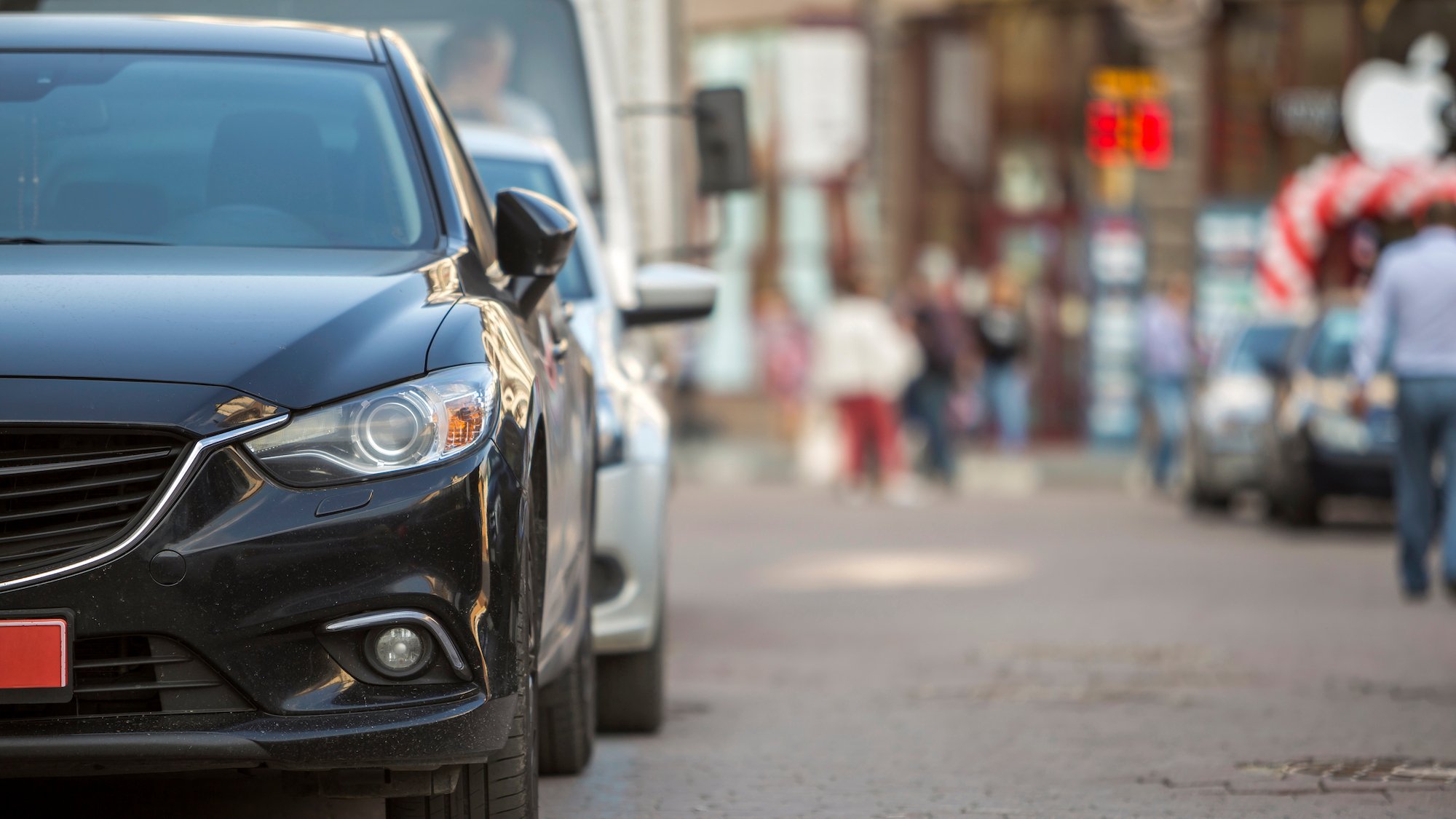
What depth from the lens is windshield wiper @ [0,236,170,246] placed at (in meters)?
4.71

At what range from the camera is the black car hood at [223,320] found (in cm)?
400

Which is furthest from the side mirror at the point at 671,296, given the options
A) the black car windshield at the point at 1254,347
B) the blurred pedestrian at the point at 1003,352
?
the blurred pedestrian at the point at 1003,352

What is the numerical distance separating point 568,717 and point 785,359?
22808 mm

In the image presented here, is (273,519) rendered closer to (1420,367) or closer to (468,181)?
(468,181)

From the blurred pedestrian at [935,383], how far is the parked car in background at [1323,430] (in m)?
4.57

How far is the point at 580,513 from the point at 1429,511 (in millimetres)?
6657

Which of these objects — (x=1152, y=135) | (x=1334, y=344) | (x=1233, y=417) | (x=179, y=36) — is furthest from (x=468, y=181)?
(x=1152, y=135)

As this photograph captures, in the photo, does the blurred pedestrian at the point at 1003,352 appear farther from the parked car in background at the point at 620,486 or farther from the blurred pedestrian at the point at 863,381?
the parked car in background at the point at 620,486

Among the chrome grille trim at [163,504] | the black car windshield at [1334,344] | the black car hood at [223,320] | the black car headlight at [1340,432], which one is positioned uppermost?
the black car hood at [223,320]

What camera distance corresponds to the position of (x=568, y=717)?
6.03 m

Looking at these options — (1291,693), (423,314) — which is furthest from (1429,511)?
(423,314)

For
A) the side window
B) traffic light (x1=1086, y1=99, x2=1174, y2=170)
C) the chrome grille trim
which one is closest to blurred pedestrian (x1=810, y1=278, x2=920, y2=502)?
traffic light (x1=1086, y1=99, x2=1174, y2=170)

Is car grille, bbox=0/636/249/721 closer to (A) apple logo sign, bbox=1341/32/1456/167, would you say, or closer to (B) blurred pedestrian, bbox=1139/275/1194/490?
(B) blurred pedestrian, bbox=1139/275/1194/490

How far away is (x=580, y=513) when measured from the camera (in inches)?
219
